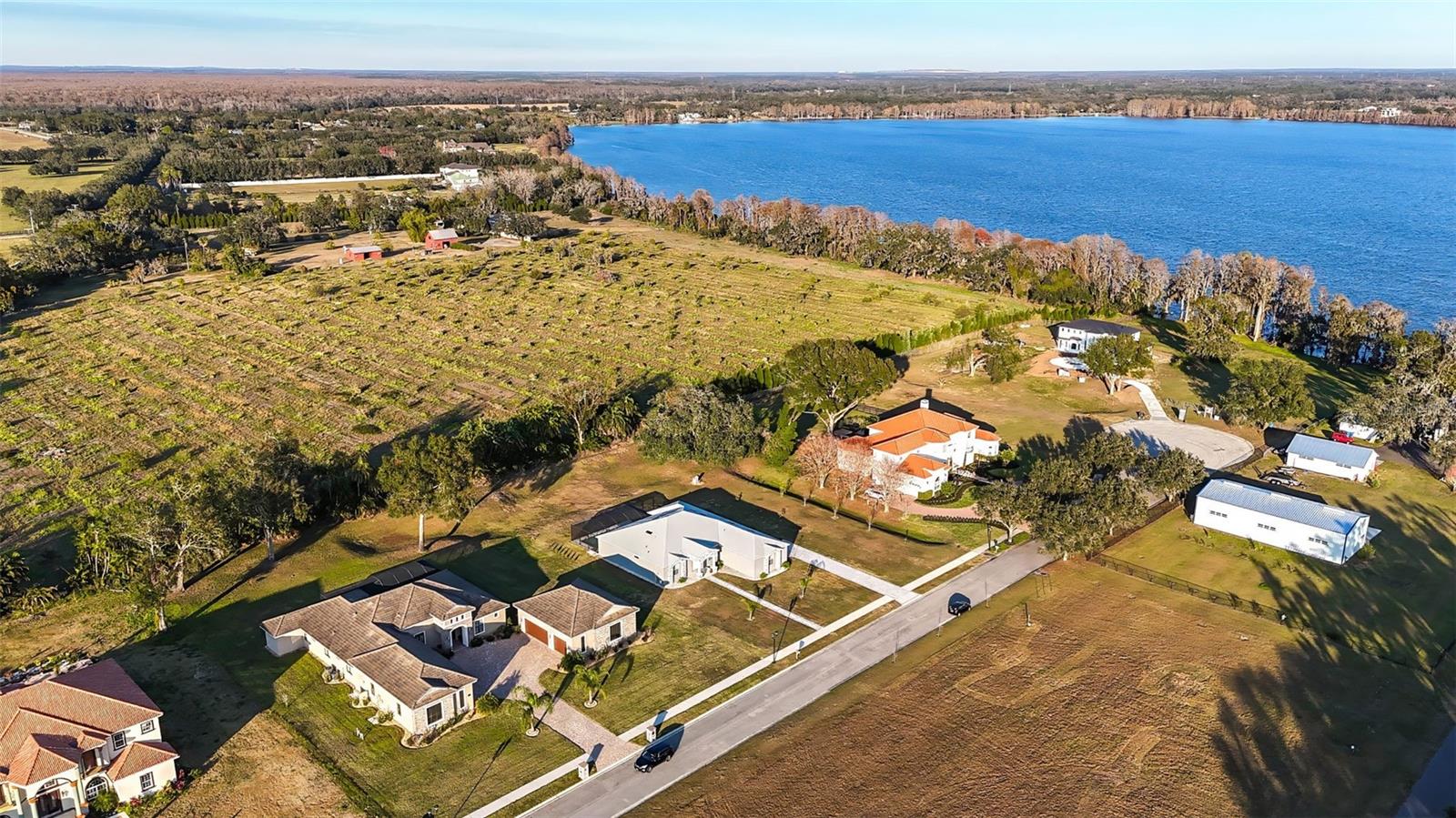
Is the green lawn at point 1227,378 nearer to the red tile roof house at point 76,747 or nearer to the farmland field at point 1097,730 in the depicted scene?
the farmland field at point 1097,730

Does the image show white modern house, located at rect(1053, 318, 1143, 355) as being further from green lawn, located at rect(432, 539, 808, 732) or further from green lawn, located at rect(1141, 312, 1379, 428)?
green lawn, located at rect(432, 539, 808, 732)

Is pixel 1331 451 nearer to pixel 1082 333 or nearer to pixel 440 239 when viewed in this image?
pixel 1082 333

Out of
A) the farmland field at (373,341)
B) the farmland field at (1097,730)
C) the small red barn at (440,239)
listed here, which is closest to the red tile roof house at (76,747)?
the farmland field at (1097,730)

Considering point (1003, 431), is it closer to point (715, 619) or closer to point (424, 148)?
point (715, 619)

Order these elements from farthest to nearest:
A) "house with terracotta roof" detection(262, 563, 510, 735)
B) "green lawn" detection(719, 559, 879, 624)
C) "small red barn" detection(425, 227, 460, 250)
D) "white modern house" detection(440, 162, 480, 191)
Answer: "white modern house" detection(440, 162, 480, 191), "small red barn" detection(425, 227, 460, 250), "green lawn" detection(719, 559, 879, 624), "house with terracotta roof" detection(262, 563, 510, 735)

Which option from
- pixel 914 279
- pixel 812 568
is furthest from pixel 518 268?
pixel 812 568

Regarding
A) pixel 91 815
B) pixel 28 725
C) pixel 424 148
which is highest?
pixel 424 148

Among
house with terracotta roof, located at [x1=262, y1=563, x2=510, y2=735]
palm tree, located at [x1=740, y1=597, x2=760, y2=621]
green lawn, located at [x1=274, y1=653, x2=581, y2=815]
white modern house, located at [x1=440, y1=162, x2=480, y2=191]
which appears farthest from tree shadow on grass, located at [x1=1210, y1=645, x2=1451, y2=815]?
white modern house, located at [x1=440, y1=162, x2=480, y2=191]
